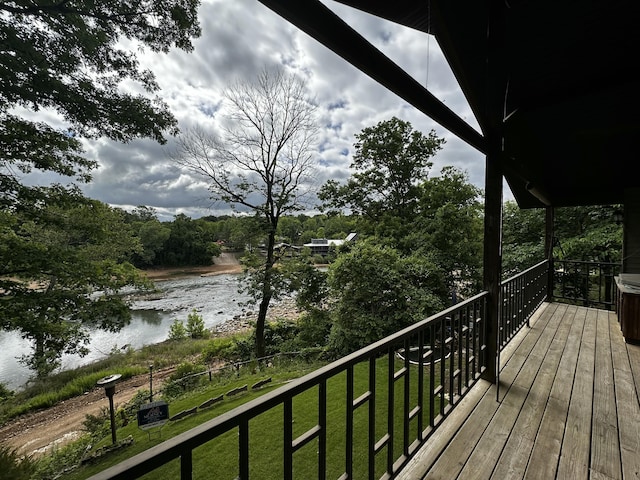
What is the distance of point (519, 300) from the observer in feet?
12.0

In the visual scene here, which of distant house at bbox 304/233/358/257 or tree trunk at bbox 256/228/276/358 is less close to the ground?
distant house at bbox 304/233/358/257

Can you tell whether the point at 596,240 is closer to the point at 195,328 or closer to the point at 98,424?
the point at 98,424

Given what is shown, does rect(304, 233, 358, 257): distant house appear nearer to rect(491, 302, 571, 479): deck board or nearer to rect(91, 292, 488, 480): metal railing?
rect(91, 292, 488, 480): metal railing

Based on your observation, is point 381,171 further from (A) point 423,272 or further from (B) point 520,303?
(B) point 520,303

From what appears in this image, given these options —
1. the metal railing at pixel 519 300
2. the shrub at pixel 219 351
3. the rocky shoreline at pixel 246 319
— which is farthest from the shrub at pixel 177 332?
the metal railing at pixel 519 300

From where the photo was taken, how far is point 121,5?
5613mm

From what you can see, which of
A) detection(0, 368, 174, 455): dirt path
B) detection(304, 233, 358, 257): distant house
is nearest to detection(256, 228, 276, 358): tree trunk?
detection(304, 233, 358, 257): distant house

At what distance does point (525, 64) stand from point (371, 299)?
642 cm

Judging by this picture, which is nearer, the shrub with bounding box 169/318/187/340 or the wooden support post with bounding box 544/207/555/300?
the wooden support post with bounding box 544/207/555/300

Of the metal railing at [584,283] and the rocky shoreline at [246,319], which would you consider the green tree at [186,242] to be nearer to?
the rocky shoreline at [246,319]

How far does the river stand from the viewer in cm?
1072

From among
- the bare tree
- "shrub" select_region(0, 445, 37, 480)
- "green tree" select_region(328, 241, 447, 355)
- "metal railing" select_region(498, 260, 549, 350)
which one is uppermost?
the bare tree

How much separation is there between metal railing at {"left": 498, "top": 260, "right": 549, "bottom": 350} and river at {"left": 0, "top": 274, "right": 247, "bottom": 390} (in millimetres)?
9832

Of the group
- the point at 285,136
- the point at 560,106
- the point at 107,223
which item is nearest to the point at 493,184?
the point at 560,106
